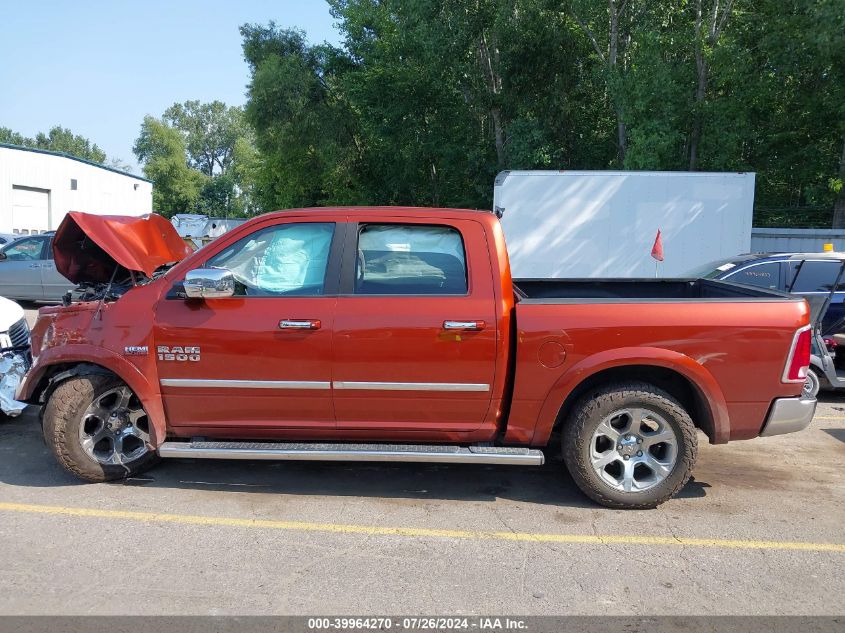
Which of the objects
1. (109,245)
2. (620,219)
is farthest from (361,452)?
(620,219)

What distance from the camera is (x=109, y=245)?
4965 mm

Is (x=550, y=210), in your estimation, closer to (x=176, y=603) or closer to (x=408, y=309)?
(x=408, y=309)

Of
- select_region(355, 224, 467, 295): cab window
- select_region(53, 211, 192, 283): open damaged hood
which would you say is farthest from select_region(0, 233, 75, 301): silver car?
select_region(355, 224, 467, 295): cab window

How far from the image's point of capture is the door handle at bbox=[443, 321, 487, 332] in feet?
14.2

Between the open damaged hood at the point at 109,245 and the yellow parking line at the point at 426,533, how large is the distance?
1755 mm

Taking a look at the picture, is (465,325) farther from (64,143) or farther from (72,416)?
(64,143)

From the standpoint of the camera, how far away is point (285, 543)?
3.98 meters

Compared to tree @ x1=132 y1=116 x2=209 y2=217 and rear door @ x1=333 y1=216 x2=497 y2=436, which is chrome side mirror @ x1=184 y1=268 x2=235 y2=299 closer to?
rear door @ x1=333 y1=216 x2=497 y2=436

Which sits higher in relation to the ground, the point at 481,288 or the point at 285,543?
the point at 481,288

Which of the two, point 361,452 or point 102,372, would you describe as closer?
point 361,452

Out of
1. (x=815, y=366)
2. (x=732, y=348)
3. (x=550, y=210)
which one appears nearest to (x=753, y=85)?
Answer: (x=550, y=210)

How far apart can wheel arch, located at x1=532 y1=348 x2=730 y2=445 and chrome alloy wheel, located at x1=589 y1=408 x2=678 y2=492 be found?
0.27m

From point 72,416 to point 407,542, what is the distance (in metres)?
2.45

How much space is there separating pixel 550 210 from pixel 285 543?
11.9m
